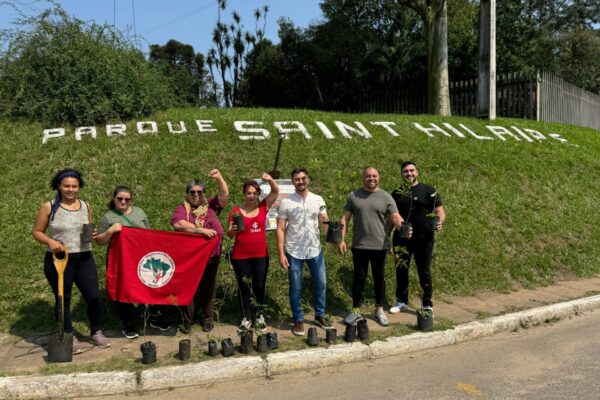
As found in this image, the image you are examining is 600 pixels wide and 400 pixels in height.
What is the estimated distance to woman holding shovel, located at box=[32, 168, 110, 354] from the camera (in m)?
4.77

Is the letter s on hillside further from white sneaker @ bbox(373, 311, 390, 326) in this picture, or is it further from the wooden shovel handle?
the wooden shovel handle

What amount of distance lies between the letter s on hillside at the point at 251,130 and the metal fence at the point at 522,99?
9.57 metres

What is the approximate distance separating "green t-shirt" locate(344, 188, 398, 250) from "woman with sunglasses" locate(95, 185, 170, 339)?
2.45 m

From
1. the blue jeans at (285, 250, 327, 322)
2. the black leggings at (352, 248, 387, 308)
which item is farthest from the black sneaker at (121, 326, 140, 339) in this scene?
Result: the black leggings at (352, 248, 387, 308)

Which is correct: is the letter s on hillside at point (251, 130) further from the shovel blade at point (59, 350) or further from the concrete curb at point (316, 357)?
the shovel blade at point (59, 350)

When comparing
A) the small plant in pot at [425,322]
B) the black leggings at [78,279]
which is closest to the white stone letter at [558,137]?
the small plant in pot at [425,322]

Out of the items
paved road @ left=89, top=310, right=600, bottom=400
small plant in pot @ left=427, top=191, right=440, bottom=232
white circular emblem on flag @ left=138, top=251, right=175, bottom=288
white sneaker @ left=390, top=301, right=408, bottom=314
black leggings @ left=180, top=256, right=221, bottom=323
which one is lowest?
paved road @ left=89, top=310, right=600, bottom=400

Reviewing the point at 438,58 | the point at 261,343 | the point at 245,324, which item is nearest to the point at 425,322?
the point at 261,343

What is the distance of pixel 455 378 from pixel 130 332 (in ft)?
11.3

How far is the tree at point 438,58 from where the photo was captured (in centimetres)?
1616

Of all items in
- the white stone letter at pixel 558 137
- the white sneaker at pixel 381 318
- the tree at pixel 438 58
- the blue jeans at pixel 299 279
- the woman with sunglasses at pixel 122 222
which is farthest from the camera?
the tree at pixel 438 58

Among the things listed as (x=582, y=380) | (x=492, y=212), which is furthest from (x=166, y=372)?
(x=492, y=212)

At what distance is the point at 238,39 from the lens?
51469 mm

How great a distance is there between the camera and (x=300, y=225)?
17.7 feet
